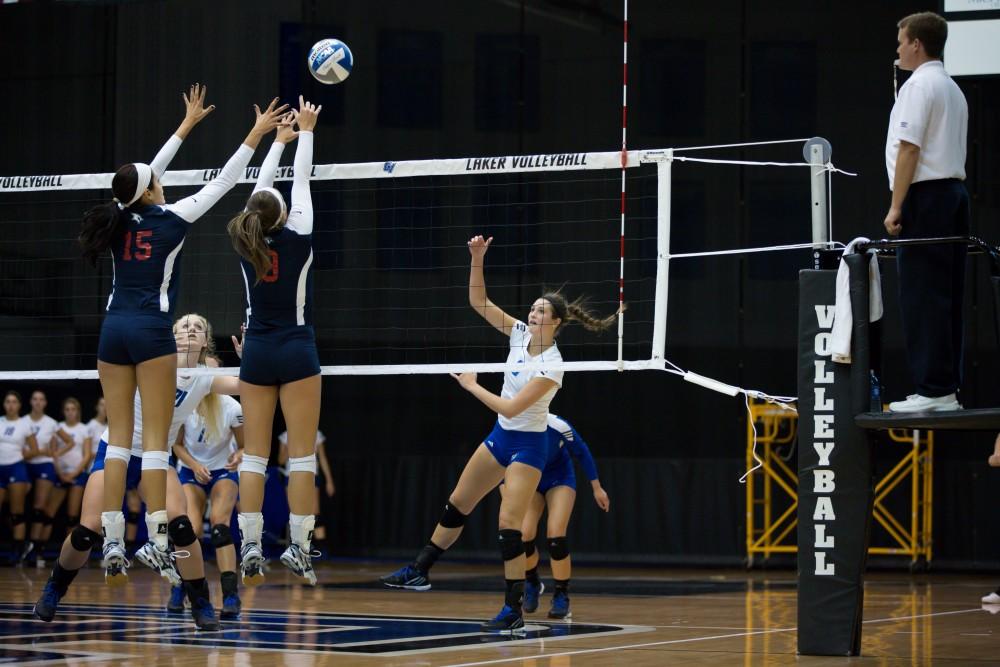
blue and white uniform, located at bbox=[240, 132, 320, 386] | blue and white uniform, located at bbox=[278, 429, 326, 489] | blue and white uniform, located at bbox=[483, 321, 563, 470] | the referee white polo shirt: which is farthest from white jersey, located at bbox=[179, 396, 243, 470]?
blue and white uniform, located at bbox=[278, 429, 326, 489]

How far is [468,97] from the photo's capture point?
53.1 feet

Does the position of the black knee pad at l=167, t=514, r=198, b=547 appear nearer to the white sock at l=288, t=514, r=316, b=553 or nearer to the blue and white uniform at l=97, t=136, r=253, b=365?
the white sock at l=288, t=514, r=316, b=553

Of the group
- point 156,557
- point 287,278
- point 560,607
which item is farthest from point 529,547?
point 287,278

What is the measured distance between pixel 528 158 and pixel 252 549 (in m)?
3.08

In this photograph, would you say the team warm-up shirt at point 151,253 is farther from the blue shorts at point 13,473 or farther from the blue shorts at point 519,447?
the blue shorts at point 13,473

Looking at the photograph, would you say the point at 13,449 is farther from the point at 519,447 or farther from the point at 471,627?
the point at 519,447

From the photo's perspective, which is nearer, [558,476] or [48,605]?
[48,605]

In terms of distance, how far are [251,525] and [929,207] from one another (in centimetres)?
354

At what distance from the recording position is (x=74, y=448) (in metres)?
16.1

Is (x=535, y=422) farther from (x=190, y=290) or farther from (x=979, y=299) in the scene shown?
(x=979, y=299)

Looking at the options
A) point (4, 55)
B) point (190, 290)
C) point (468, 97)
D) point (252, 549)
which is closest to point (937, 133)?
point (252, 549)

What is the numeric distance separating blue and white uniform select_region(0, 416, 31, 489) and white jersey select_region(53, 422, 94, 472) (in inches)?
16.7

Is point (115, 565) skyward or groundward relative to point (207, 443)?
groundward

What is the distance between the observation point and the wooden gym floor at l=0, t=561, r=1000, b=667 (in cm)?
660
